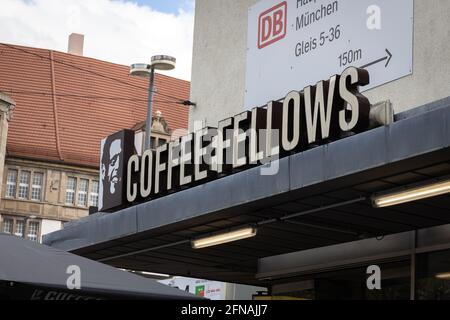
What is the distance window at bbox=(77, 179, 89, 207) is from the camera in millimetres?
73062

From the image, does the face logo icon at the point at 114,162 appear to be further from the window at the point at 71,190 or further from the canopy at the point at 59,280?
the window at the point at 71,190

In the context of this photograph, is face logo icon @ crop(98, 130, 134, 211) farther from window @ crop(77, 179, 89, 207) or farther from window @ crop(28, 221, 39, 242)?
window @ crop(77, 179, 89, 207)

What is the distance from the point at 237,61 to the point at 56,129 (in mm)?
53077

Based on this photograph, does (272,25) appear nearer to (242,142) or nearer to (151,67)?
(242,142)

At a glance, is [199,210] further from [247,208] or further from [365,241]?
[365,241]

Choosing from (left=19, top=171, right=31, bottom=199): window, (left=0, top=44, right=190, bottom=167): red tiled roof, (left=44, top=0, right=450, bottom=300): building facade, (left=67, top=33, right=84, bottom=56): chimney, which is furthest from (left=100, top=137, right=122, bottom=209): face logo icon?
(left=67, top=33, right=84, bottom=56): chimney

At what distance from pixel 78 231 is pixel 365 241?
4.72 metres

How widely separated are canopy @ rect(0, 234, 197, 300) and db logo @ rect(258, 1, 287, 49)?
9.44 metres

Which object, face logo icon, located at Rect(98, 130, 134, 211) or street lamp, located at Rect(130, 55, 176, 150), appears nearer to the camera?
face logo icon, located at Rect(98, 130, 134, 211)

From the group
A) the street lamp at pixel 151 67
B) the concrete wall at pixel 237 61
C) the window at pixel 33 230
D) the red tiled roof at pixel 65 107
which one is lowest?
the concrete wall at pixel 237 61

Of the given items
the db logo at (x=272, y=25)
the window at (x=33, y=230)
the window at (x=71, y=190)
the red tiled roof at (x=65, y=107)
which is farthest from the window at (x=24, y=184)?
the db logo at (x=272, y=25)

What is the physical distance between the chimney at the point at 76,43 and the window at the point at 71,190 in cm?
1214

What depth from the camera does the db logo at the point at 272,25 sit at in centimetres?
1744

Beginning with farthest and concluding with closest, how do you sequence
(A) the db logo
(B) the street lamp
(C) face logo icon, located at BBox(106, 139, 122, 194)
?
(B) the street lamp, (A) the db logo, (C) face logo icon, located at BBox(106, 139, 122, 194)
